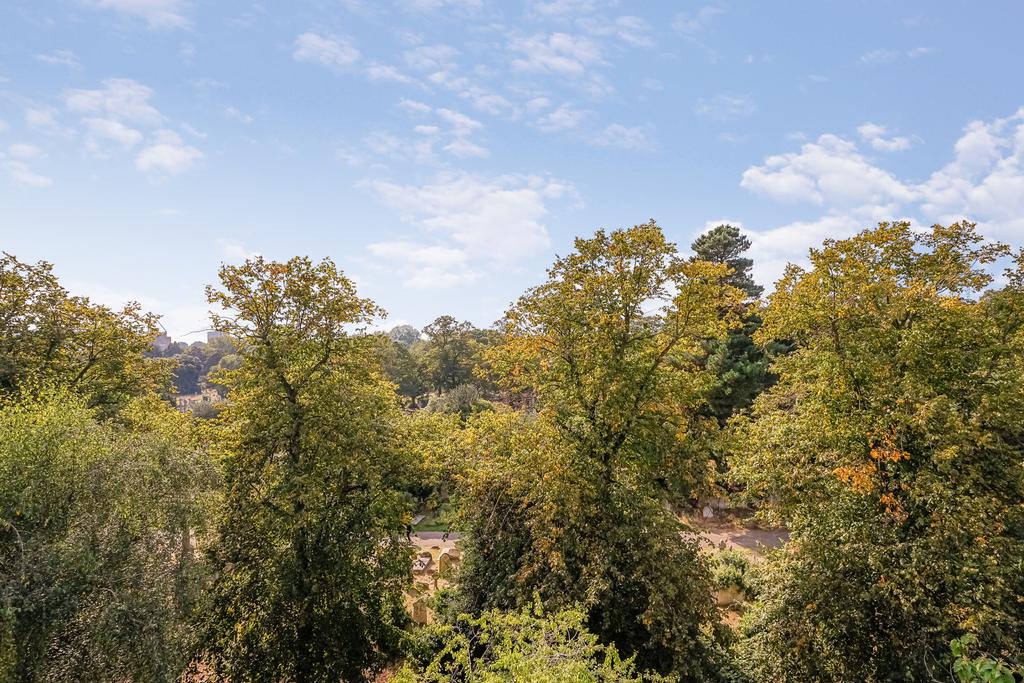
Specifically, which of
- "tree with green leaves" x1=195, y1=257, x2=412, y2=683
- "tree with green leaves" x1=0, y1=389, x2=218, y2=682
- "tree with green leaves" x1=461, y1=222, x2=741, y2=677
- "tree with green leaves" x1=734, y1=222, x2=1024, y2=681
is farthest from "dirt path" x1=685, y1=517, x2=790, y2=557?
"tree with green leaves" x1=0, y1=389, x2=218, y2=682

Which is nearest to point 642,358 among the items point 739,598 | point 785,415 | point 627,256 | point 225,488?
point 627,256

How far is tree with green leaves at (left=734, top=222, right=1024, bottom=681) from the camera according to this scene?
1026cm

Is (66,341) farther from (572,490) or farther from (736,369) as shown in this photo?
(736,369)

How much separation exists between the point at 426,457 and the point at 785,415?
10124 mm

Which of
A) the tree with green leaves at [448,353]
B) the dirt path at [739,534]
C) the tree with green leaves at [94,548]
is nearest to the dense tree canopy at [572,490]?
the tree with green leaves at [94,548]

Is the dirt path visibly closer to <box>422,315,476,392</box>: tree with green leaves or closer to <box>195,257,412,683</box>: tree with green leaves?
<box>195,257,412,683</box>: tree with green leaves

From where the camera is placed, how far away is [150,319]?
20.2 metres

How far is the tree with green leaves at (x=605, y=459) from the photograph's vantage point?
1155cm

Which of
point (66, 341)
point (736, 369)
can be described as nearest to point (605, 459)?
point (66, 341)

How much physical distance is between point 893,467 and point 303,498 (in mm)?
13597

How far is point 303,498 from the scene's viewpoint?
39.2 feet

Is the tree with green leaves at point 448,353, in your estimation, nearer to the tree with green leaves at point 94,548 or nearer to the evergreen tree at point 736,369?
the evergreen tree at point 736,369

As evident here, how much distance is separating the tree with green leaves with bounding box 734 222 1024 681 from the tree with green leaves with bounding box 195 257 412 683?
9624 millimetres

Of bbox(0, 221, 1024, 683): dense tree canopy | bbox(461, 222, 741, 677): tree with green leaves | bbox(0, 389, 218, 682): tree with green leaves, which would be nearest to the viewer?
bbox(0, 389, 218, 682): tree with green leaves
